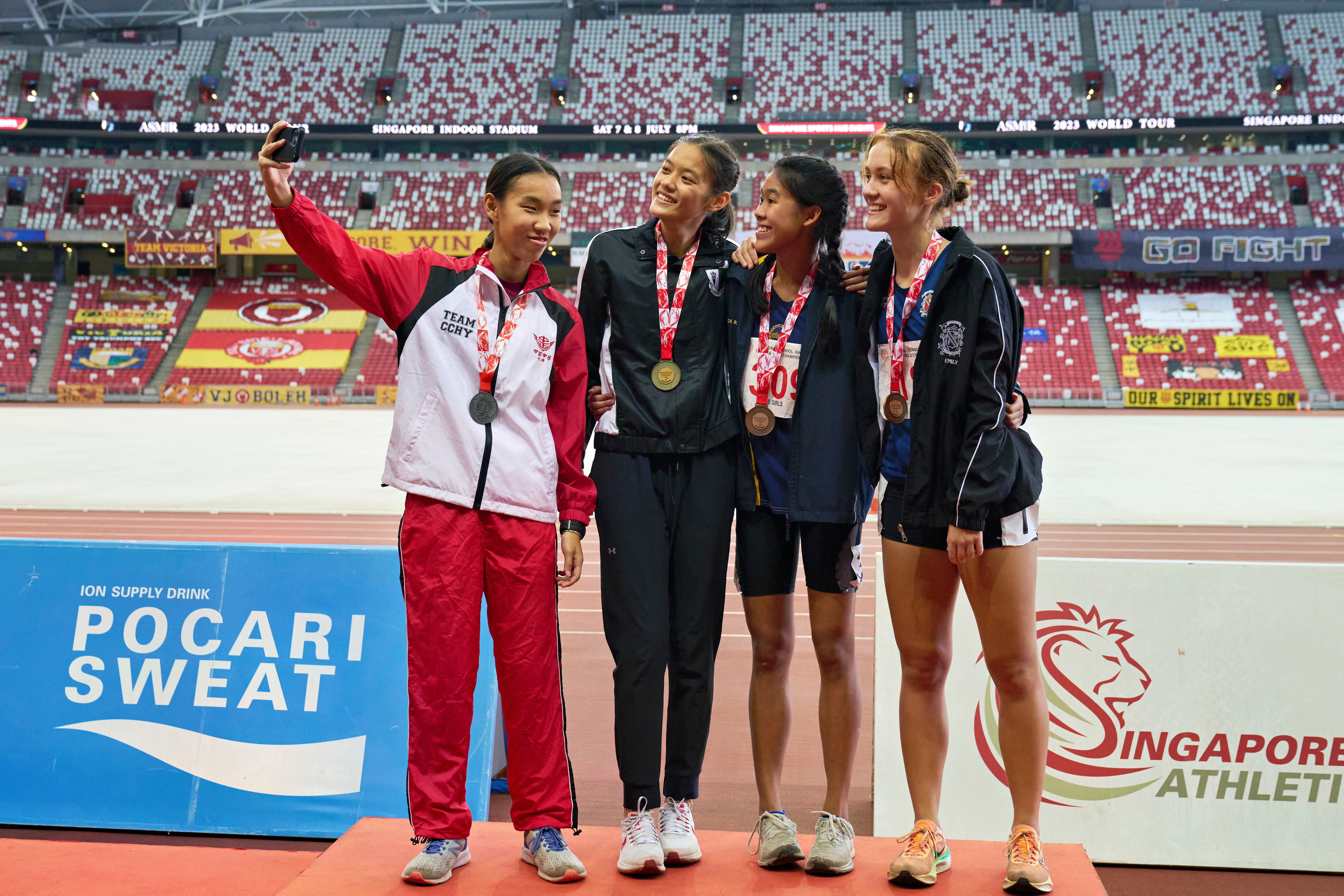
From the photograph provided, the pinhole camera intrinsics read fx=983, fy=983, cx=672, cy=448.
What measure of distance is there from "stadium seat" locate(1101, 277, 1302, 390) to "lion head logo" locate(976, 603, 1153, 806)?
1181 inches

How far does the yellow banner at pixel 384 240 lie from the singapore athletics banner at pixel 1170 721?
30537mm

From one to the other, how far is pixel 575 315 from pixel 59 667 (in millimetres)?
2014

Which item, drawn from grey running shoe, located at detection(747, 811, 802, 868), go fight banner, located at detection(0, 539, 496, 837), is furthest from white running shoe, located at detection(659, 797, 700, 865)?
go fight banner, located at detection(0, 539, 496, 837)

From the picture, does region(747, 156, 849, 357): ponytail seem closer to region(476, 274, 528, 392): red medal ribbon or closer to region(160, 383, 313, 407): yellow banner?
region(476, 274, 528, 392): red medal ribbon

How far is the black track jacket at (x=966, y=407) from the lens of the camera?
2234 millimetres

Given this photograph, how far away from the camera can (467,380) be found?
2.41m

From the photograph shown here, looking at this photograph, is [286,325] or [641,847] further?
[286,325]

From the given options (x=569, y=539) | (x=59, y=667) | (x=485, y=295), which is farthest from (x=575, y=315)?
(x=59, y=667)

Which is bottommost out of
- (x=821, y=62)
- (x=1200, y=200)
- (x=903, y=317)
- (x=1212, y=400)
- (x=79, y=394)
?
(x=903, y=317)

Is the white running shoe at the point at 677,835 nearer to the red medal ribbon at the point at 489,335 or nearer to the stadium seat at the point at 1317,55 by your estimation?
the red medal ribbon at the point at 489,335

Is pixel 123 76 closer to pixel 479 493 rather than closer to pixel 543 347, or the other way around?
pixel 543 347

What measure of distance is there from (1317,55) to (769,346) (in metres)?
43.2

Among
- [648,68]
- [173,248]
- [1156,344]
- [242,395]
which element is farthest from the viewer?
[648,68]

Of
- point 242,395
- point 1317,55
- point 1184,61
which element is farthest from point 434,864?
point 1317,55
